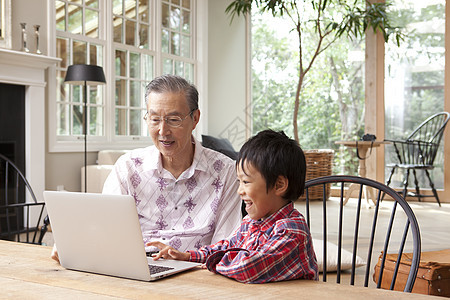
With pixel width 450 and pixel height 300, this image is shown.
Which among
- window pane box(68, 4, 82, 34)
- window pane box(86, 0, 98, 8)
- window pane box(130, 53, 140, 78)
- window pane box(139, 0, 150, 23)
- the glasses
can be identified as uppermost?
window pane box(139, 0, 150, 23)

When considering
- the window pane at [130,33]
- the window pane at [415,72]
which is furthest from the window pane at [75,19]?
the window pane at [415,72]

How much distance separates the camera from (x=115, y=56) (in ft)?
20.3

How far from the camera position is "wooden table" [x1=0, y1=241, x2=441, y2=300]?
1.00 m

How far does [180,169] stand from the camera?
72.4 inches

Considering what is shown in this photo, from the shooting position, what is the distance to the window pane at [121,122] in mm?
6281

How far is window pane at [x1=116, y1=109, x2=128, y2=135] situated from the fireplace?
1.22 m

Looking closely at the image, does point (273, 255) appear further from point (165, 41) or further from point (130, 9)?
point (165, 41)

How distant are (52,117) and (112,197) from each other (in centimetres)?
442

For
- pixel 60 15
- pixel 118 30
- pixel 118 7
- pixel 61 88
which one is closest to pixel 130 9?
pixel 118 7

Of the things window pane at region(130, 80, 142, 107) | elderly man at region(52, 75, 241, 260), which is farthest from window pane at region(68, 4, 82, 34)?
elderly man at region(52, 75, 241, 260)

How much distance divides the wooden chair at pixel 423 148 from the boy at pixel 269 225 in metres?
Answer: 5.37

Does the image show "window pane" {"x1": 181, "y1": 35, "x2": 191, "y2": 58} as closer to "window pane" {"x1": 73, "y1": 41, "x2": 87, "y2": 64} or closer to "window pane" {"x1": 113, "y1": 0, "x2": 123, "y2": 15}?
"window pane" {"x1": 113, "y1": 0, "x2": 123, "y2": 15}

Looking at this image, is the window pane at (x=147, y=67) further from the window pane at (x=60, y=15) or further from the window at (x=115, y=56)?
the window pane at (x=60, y=15)

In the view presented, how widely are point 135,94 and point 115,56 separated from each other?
0.54 metres
